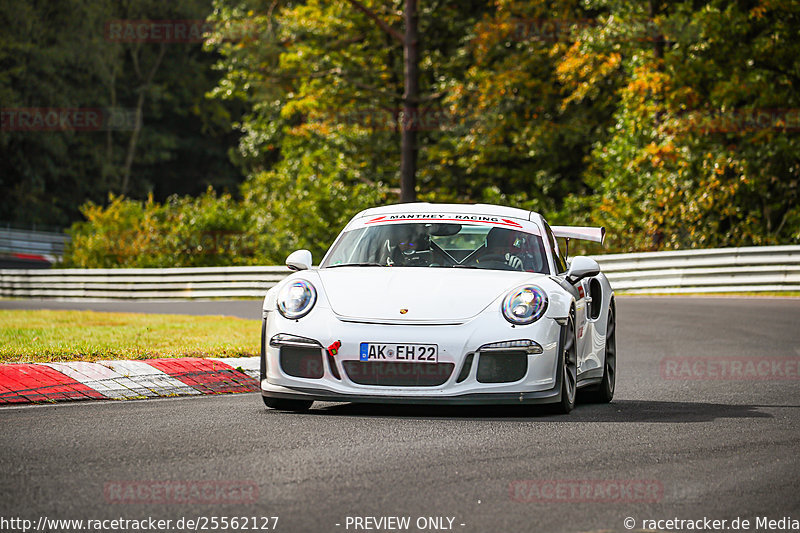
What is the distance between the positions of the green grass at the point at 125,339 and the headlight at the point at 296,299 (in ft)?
9.87

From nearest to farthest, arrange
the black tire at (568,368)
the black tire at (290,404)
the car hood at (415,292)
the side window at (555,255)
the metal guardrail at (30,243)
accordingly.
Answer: the car hood at (415,292)
the black tire at (568,368)
the black tire at (290,404)
the side window at (555,255)
the metal guardrail at (30,243)

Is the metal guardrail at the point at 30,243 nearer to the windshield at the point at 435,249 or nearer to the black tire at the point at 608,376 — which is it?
the black tire at the point at 608,376

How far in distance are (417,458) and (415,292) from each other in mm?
1988

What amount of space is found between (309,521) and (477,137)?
3260 cm

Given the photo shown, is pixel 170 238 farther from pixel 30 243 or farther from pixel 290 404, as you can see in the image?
pixel 290 404

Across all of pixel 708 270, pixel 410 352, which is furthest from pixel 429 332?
pixel 708 270

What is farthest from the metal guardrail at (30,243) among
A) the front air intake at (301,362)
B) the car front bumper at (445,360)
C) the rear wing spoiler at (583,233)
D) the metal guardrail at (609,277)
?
the car front bumper at (445,360)

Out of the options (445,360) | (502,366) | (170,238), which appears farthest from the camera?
(170,238)

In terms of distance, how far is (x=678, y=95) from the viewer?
95.5 ft

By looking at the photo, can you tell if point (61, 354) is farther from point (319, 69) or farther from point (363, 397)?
point (319, 69)

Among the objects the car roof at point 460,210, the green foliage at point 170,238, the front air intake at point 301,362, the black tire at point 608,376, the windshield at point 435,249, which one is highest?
the car roof at point 460,210

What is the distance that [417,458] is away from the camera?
244 inches

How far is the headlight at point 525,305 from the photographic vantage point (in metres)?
7.88

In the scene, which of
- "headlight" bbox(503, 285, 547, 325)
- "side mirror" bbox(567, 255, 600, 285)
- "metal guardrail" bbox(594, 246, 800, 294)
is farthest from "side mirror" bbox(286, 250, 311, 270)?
"metal guardrail" bbox(594, 246, 800, 294)
